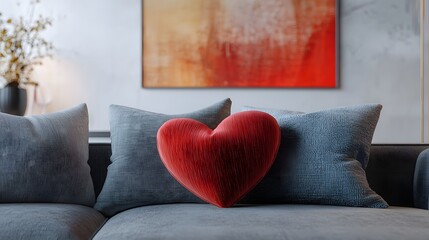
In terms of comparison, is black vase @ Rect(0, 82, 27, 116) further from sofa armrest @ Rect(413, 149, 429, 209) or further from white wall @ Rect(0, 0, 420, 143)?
sofa armrest @ Rect(413, 149, 429, 209)

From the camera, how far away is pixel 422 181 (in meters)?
1.92

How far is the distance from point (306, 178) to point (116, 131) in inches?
26.8

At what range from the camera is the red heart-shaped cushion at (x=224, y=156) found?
1788 millimetres

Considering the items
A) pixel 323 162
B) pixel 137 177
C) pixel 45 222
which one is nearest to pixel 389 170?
pixel 323 162

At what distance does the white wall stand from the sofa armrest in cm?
183

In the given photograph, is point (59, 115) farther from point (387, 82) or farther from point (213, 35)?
point (387, 82)

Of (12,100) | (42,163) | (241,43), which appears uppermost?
(241,43)

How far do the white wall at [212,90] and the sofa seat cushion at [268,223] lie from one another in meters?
2.04

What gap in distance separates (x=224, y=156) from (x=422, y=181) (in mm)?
690

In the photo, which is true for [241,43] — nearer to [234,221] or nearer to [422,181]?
[422,181]

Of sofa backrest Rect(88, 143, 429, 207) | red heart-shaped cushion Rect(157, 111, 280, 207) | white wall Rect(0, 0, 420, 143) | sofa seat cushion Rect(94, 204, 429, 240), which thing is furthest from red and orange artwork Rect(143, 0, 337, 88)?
sofa seat cushion Rect(94, 204, 429, 240)

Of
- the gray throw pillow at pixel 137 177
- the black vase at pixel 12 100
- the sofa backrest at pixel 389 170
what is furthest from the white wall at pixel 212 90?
the gray throw pillow at pixel 137 177

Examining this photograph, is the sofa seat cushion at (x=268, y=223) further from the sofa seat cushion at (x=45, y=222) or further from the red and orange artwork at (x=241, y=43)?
the red and orange artwork at (x=241, y=43)

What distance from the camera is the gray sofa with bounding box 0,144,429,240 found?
1.42 m
